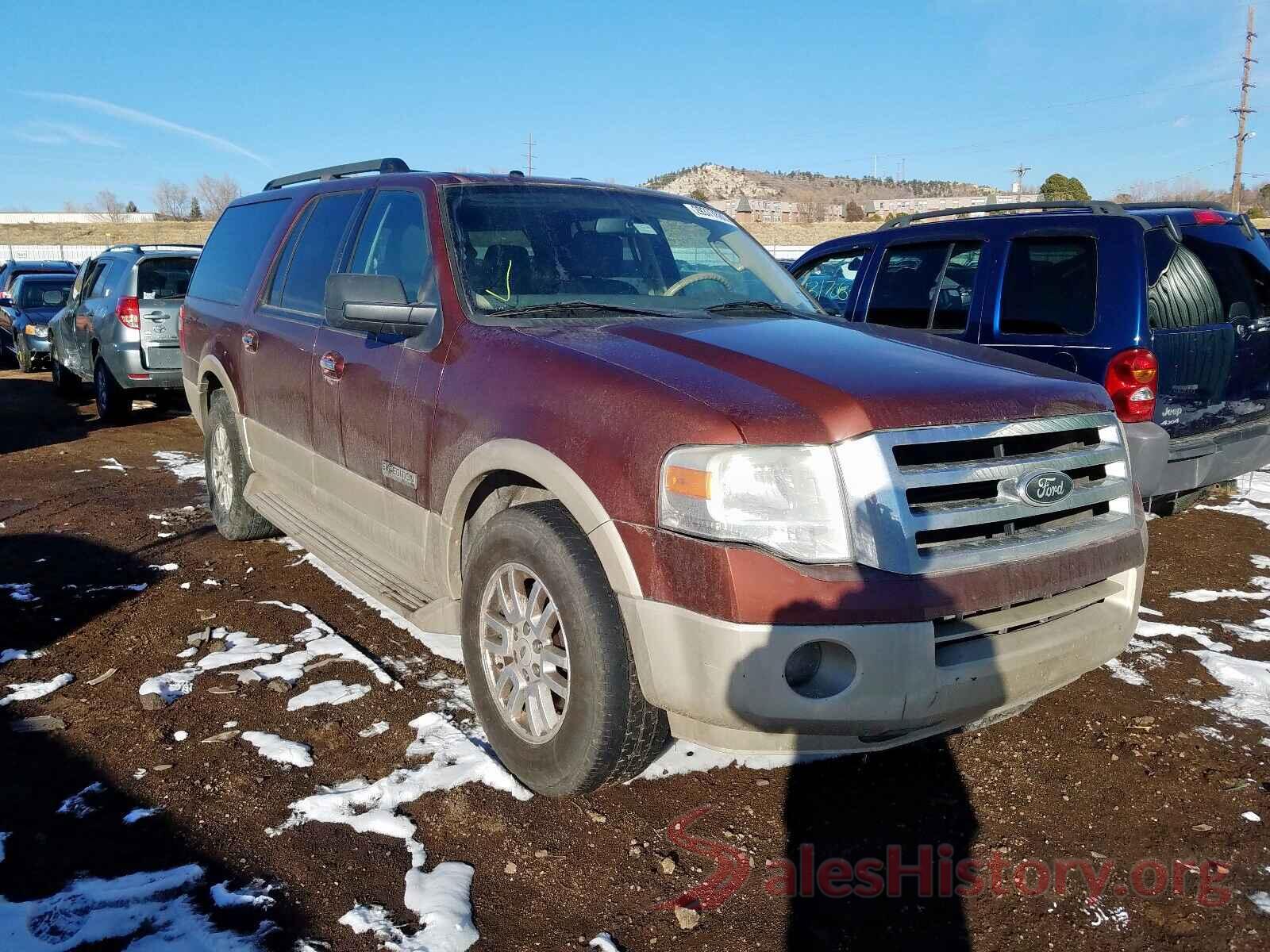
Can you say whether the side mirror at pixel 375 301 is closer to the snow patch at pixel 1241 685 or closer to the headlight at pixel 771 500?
the headlight at pixel 771 500

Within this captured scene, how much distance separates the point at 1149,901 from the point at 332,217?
4.28m

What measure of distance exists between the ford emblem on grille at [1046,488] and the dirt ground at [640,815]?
104cm

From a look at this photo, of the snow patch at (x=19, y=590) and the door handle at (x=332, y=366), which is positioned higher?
the door handle at (x=332, y=366)

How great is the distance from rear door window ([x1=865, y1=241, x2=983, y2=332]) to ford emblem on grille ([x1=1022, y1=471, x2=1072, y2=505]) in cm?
333

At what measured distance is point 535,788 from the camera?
3.02m

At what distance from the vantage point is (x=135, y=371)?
9.97 meters

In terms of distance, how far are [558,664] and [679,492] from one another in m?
0.75

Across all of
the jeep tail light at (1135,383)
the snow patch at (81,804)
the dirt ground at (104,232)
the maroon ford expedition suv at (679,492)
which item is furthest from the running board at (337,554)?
the dirt ground at (104,232)

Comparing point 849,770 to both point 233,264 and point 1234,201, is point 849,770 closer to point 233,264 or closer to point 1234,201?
→ point 233,264

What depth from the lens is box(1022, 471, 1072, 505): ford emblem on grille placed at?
2771 millimetres

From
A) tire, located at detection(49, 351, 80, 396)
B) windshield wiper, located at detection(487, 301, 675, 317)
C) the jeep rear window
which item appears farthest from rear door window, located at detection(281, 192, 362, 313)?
tire, located at detection(49, 351, 80, 396)

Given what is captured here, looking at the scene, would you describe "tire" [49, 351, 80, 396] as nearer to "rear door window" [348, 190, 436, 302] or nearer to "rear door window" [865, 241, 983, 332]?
"rear door window" [348, 190, 436, 302]

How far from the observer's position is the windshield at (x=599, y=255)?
3.63 meters

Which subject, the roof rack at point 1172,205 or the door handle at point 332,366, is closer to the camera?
the door handle at point 332,366
